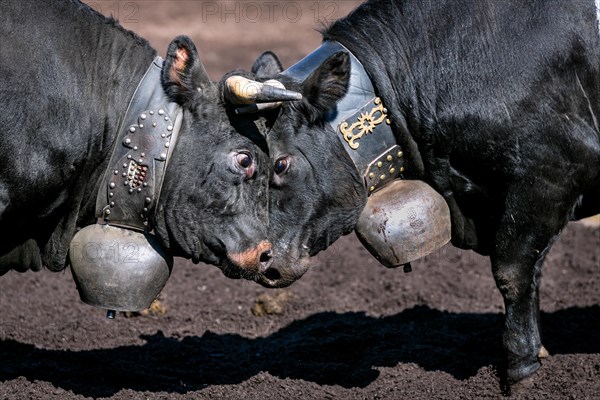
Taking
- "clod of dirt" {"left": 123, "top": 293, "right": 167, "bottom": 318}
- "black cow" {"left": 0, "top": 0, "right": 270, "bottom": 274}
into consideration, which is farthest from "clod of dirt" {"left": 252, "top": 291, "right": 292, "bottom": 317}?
"black cow" {"left": 0, "top": 0, "right": 270, "bottom": 274}

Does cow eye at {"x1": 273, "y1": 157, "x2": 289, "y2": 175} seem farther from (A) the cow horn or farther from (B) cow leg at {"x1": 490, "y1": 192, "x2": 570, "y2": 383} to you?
(B) cow leg at {"x1": 490, "y1": 192, "x2": 570, "y2": 383}

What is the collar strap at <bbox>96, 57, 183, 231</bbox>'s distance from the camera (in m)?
5.12

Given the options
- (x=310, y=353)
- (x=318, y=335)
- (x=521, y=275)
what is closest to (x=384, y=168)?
(x=521, y=275)

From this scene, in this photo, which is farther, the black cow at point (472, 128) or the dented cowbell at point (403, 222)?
the dented cowbell at point (403, 222)

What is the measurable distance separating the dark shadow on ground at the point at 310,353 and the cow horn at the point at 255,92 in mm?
1671

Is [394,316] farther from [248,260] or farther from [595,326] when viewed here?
[248,260]

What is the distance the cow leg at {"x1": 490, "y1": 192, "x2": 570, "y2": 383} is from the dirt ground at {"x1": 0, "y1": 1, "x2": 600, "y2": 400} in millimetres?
137

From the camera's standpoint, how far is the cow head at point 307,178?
5.21 meters

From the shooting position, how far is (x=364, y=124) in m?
5.35

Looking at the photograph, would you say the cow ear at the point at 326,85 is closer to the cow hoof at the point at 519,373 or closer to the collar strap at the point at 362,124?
the collar strap at the point at 362,124

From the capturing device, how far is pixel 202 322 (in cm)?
694

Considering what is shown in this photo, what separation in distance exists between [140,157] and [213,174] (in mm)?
372

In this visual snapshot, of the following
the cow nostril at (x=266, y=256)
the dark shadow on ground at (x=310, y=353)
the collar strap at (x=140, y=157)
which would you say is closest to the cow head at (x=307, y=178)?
the cow nostril at (x=266, y=256)

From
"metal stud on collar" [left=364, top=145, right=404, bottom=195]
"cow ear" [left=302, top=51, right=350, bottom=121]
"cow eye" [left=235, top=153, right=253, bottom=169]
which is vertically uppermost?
"cow ear" [left=302, top=51, right=350, bottom=121]
